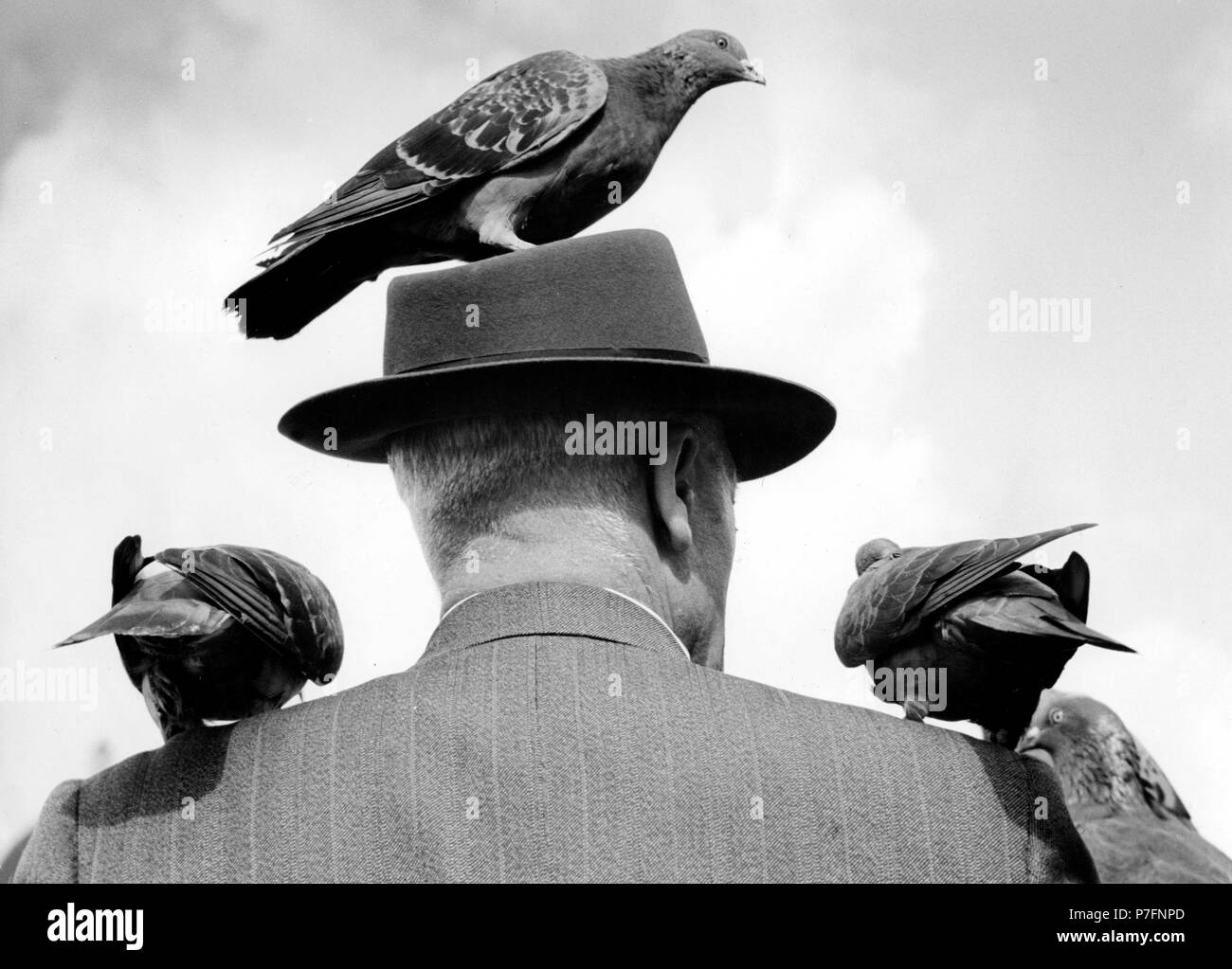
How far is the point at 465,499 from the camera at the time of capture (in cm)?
324

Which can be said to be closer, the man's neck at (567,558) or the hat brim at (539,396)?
the man's neck at (567,558)

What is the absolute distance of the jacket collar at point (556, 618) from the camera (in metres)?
3.01

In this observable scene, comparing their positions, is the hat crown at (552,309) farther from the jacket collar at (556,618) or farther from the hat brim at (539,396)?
the jacket collar at (556,618)

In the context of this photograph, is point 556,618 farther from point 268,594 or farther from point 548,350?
point 548,350

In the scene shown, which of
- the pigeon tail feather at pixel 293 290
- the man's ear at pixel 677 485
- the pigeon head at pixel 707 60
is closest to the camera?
the man's ear at pixel 677 485

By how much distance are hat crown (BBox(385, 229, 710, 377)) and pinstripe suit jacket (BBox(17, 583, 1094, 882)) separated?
0.57 m

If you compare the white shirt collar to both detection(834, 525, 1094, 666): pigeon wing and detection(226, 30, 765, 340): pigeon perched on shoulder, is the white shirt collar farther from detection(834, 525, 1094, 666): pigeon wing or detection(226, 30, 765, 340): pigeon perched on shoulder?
detection(226, 30, 765, 340): pigeon perched on shoulder

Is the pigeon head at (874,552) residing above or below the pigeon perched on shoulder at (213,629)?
above

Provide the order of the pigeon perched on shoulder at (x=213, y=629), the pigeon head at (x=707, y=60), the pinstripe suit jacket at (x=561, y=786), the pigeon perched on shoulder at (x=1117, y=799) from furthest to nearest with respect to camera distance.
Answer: the pigeon head at (x=707, y=60)
the pigeon perched on shoulder at (x=1117, y=799)
the pigeon perched on shoulder at (x=213, y=629)
the pinstripe suit jacket at (x=561, y=786)

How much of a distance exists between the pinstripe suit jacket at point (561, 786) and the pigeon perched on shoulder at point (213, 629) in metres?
0.09

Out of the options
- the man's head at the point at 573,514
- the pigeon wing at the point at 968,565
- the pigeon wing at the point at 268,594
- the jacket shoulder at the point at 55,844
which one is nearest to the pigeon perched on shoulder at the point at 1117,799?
the pigeon wing at the point at 968,565

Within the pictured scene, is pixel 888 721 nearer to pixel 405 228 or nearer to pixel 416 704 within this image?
pixel 416 704

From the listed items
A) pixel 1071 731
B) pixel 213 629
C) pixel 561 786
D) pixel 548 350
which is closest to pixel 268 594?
pixel 213 629
